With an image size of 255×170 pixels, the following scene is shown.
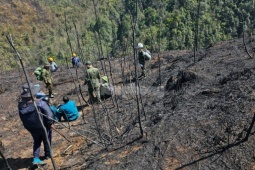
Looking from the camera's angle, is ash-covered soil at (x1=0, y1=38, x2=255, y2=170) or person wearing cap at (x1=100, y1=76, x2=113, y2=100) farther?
person wearing cap at (x1=100, y1=76, x2=113, y2=100)

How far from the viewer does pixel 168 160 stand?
4.11 meters

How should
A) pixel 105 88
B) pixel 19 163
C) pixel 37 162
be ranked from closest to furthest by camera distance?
pixel 37 162 → pixel 19 163 → pixel 105 88

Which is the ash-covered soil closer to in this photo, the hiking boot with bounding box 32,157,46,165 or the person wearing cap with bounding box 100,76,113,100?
the hiking boot with bounding box 32,157,46,165

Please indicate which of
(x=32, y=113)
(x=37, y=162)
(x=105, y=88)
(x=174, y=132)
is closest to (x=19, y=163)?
(x=37, y=162)

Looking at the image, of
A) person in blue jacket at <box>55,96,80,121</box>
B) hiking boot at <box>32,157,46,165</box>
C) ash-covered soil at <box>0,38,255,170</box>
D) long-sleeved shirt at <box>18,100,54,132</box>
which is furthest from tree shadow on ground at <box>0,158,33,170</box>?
person in blue jacket at <box>55,96,80,121</box>

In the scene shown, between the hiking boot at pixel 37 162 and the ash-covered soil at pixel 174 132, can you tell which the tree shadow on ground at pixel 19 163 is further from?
the hiking boot at pixel 37 162

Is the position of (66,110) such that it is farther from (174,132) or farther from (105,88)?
(174,132)

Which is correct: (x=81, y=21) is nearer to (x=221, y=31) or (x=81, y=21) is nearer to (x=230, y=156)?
(x=221, y=31)

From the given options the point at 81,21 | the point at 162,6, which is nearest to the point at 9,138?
the point at 81,21

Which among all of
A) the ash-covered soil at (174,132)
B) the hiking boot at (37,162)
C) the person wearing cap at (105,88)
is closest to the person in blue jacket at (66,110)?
the ash-covered soil at (174,132)

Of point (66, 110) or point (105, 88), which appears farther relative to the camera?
point (105, 88)

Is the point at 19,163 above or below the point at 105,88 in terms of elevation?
below

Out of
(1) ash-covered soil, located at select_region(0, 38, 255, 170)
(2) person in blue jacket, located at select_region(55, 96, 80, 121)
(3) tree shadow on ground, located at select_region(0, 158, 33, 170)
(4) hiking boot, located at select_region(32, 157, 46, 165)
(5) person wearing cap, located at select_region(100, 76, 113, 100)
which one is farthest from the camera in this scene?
(5) person wearing cap, located at select_region(100, 76, 113, 100)

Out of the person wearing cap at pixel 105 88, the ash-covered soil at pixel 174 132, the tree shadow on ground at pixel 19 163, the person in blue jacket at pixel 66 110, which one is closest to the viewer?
the ash-covered soil at pixel 174 132
